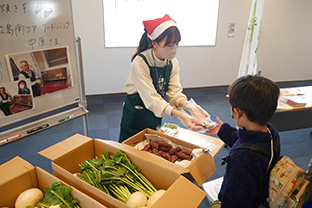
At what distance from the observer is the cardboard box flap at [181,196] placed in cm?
87

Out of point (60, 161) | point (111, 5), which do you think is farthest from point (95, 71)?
point (60, 161)

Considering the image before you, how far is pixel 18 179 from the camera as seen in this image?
3.49ft

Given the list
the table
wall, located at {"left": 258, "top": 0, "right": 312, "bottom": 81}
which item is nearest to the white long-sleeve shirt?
the table

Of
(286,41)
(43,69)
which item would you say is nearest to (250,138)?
(43,69)

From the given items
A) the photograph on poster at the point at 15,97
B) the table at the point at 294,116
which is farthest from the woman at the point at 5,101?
the table at the point at 294,116

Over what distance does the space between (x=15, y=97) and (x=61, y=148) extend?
1.97 feet

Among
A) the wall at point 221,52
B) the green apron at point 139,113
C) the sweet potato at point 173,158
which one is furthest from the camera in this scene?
the wall at point 221,52

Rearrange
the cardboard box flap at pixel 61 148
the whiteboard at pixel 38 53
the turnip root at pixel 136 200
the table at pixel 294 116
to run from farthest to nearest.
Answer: the table at pixel 294 116, the whiteboard at pixel 38 53, the cardboard box flap at pixel 61 148, the turnip root at pixel 136 200

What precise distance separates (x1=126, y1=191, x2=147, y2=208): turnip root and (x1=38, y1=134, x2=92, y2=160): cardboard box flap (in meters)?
0.44

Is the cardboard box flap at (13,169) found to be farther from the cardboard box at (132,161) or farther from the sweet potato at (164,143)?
the sweet potato at (164,143)

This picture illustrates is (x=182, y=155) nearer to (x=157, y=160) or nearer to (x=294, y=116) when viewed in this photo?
(x=157, y=160)

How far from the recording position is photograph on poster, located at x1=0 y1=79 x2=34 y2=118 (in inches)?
57.2

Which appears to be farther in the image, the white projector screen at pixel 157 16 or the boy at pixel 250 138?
the white projector screen at pixel 157 16

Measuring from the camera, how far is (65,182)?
1059 millimetres
